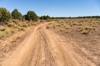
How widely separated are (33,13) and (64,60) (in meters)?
94.5

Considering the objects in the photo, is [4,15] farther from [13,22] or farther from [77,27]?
[77,27]

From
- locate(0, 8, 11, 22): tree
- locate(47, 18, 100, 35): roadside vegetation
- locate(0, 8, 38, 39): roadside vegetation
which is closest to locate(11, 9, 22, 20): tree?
locate(0, 8, 38, 39): roadside vegetation

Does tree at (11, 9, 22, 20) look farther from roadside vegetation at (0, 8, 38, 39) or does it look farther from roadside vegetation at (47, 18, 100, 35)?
roadside vegetation at (47, 18, 100, 35)

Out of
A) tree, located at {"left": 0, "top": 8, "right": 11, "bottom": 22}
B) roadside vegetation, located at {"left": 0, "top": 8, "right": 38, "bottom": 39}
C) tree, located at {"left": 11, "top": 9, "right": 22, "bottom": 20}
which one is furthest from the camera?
tree, located at {"left": 11, "top": 9, "right": 22, "bottom": 20}

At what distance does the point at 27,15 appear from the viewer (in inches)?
4190

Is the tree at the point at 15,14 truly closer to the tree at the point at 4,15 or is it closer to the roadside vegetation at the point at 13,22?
the roadside vegetation at the point at 13,22

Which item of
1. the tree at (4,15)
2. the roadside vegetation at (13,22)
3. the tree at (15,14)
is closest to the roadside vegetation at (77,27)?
the roadside vegetation at (13,22)

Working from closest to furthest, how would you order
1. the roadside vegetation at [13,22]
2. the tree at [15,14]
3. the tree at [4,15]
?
the roadside vegetation at [13,22] < the tree at [4,15] < the tree at [15,14]

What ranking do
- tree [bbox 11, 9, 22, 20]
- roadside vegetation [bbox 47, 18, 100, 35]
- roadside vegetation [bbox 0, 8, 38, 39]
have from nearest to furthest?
1. roadside vegetation [bbox 47, 18, 100, 35]
2. roadside vegetation [bbox 0, 8, 38, 39]
3. tree [bbox 11, 9, 22, 20]

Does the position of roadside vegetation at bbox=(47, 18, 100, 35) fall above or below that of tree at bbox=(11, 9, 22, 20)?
below

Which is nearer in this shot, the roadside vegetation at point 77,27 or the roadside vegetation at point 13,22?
the roadside vegetation at point 77,27

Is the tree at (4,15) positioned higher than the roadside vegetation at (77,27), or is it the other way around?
the tree at (4,15)

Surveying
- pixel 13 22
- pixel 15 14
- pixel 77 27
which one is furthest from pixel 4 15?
pixel 15 14

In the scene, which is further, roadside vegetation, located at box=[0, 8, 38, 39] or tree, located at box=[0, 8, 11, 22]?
tree, located at box=[0, 8, 11, 22]
